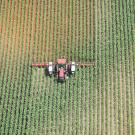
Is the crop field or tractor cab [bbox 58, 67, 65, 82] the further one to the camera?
tractor cab [bbox 58, 67, 65, 82]

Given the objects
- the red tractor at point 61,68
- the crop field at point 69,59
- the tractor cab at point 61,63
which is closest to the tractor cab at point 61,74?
the red tractor at point 61,68

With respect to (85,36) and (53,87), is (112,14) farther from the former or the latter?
(53,87)

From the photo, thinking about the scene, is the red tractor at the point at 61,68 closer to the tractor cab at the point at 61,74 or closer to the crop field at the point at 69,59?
the tractor cab at the point at 61,74

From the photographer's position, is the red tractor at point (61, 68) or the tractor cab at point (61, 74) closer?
the tractor cab at point (61, 74)

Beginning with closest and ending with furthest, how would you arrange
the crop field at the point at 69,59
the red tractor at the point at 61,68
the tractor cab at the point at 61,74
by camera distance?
the crop field at the point at 69,59
the tractor cab at the point at 61,74
the red tractor at the point at 61,68

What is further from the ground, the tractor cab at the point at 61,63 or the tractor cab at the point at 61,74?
the tractor cab at the point at 61,63

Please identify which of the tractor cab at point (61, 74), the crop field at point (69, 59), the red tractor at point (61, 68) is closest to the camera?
the crop field at point (69, 59)

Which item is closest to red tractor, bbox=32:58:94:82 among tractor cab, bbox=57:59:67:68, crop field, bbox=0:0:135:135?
tractor cab, bbox=57:59:67:68

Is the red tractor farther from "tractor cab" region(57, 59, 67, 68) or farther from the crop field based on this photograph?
the crop field

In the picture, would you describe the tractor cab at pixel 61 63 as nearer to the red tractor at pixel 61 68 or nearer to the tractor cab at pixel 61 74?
the red tractor at pixel 61 68
